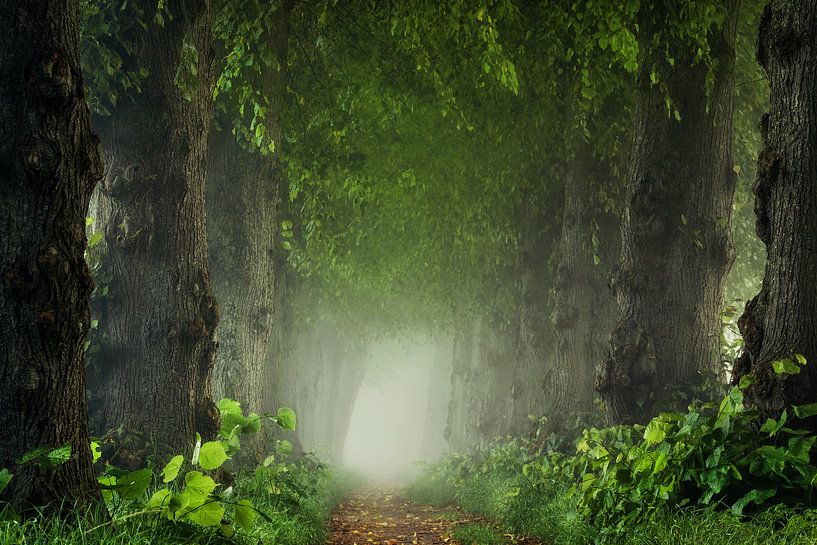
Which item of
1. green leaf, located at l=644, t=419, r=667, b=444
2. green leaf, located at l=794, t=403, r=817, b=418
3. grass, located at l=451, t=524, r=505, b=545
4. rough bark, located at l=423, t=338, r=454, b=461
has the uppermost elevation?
green leaf, located at l=794, t=403, r=817, b=418

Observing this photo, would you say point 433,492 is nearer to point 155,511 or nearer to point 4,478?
point 155,511

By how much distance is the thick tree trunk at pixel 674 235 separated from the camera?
26.4 ft

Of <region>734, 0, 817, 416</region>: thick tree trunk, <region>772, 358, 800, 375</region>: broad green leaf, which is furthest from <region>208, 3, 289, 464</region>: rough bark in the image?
<region>772, 358, 800, 375</region>: broad green leaf

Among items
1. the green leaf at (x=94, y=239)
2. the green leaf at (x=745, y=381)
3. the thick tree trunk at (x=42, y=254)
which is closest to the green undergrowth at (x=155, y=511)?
the thick tree trunk at (x=42, y=254)

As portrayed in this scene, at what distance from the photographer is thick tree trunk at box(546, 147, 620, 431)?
1119cm

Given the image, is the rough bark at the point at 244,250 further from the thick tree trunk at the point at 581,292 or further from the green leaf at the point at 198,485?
the green leaf at the point at 198,485

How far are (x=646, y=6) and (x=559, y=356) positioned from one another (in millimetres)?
5486

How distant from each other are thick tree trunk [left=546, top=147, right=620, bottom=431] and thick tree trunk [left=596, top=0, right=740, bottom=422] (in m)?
2.77

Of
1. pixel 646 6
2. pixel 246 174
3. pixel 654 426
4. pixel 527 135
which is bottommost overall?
pixel 654 426

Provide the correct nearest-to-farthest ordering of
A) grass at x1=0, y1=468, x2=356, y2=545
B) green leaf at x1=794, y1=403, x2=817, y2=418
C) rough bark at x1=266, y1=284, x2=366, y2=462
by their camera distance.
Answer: grass at x1=0, y1=468, x2=356, y2=545 → green leaf at x1=794, y1=403, x2=817, y2=418 → rough bark at x1=266, y1=284, x2=366, y2=462

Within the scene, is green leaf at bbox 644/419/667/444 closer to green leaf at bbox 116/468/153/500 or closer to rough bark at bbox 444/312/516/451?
green leaf at bbox 116/468/153/500

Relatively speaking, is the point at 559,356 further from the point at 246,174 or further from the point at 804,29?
the point at 804,29

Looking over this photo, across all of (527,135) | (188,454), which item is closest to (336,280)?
(527,135)

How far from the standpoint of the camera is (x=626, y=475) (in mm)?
5207
